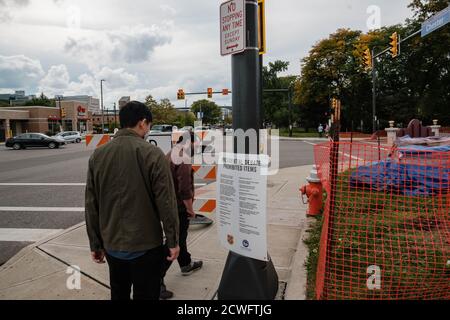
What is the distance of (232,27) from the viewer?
3314 mm

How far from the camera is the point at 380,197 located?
7652mm

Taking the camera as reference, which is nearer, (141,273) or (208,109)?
(141,273)

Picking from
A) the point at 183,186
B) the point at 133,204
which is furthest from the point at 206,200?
the point at 133,204

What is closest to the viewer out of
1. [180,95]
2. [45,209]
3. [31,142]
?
[45,209]

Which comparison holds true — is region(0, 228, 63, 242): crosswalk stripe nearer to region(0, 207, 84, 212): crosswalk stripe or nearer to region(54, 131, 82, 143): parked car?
region(0, 207, 84, 212): crosswalk stripe

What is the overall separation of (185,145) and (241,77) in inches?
48.5

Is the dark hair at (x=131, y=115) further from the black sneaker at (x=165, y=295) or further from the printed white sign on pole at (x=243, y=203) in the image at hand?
the black sneaker at (x=165, y=295)

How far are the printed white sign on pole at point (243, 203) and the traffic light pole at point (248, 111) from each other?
0.16m

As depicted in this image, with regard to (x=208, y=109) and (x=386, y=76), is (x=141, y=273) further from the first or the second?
(x=208, y=109)

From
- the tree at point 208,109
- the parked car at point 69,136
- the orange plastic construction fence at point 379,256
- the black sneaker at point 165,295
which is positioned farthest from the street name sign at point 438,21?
the tree at point 208,109

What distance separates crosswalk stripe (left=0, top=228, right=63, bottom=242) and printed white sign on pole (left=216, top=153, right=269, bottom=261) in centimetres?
396

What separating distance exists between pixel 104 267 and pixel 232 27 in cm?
314
